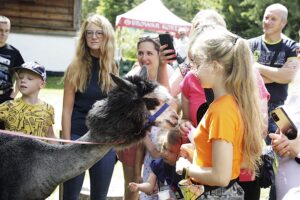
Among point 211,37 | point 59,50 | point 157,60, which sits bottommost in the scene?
point 59,50

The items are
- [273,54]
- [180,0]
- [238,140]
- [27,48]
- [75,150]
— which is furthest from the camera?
[180,0]

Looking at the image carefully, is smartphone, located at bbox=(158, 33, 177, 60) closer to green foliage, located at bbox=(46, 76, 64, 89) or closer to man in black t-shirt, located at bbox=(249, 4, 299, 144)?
man in black t-shirt, located at bbox=(249, 4, 299, 144)

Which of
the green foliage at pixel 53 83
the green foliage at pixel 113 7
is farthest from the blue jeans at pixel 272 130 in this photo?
the green foliage at pixel 113 7

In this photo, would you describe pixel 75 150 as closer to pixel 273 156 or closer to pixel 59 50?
pixel 273 156

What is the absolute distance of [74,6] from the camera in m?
18.7

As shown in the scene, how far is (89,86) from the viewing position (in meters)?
3.83

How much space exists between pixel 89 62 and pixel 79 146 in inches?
34.9

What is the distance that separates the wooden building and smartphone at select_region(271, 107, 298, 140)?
53.7ft

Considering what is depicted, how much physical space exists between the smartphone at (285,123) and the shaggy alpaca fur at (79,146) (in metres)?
0.75

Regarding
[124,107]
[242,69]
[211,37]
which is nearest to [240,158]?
[242,69]

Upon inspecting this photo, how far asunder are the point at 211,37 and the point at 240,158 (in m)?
0.67

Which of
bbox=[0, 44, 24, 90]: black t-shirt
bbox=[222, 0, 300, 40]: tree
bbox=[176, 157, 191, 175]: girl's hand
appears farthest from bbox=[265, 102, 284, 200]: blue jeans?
bbox=[222, 0, 300, 40]: tree

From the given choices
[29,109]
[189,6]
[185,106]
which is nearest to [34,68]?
[29,109]

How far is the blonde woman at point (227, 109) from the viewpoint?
7.95 feet
